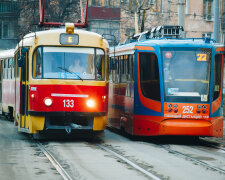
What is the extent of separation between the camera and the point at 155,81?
17281 mm

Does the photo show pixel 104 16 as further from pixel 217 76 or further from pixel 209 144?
pixel 217 76

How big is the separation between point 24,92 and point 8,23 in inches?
1497

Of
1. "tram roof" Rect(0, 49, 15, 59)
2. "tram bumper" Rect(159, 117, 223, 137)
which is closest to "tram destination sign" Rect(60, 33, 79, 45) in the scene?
"tram bumper" Rect(159, 117, 223, 137)

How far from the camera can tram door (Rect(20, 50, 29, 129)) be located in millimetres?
16986

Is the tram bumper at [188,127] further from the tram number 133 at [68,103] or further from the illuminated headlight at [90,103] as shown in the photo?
the tram number 133 at [68,103]

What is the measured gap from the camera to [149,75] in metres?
17.5

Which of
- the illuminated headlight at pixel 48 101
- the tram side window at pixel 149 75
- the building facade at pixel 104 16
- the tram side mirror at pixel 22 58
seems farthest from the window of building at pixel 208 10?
the illuminated headlight at pixel 48 101

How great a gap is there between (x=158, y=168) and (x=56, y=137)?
6324 mm

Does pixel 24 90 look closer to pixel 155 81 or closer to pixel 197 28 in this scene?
pixel 155 81

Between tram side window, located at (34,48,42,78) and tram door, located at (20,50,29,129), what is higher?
tram side window, located at (34,48,42,78)

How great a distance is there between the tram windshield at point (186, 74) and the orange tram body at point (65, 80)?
5.10ft

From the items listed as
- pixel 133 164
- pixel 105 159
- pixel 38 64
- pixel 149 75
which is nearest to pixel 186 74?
pixel 149 75

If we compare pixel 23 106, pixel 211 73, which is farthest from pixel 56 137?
pixel 211 73

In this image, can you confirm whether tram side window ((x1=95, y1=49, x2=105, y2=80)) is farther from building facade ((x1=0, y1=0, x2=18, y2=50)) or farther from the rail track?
building facade ((x1=0, y1=0, x2=18, y2=50))
